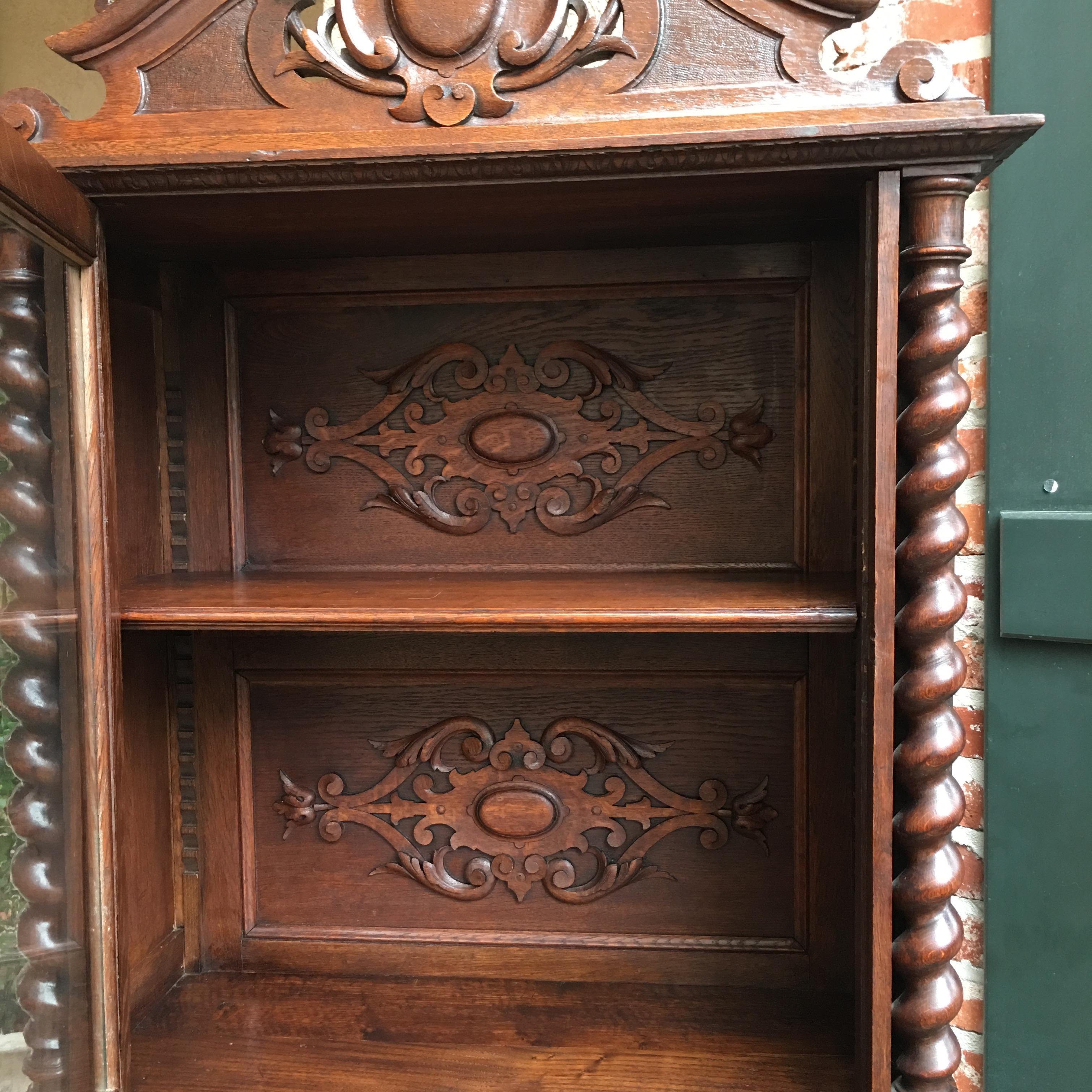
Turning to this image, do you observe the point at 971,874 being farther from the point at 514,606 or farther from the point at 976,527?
the point at 514,606

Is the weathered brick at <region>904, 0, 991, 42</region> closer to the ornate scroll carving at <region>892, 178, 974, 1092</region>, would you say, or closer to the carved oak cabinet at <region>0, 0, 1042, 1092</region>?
Answer: the carved oak cabinet at <region>0, 0, 1042, 1092</region>

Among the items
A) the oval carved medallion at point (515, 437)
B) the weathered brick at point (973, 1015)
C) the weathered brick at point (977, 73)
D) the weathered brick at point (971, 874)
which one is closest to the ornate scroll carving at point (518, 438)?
the oval carved medallion at point (515, 437)

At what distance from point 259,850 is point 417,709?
1.05 ft

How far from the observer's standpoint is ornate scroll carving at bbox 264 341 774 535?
1.29 metres

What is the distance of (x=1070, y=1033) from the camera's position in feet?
3.92

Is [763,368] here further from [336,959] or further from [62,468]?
[336,959]

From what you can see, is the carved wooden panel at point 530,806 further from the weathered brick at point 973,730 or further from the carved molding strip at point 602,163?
the carved molding strip at point 602,163

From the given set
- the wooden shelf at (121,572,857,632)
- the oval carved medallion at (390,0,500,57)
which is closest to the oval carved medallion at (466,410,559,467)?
the wooden shelf at (121,572,857,632)

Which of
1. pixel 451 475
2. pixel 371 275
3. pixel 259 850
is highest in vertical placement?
pixel 371 275

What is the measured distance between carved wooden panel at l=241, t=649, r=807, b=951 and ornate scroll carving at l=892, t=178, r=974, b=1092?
338mm

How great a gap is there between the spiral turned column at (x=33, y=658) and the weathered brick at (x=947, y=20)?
3.48 ft

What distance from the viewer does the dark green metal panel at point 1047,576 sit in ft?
3.74

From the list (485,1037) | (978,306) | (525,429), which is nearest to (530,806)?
(485,1037)

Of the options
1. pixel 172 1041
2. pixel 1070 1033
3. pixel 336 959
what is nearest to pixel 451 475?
pixel 336 959
